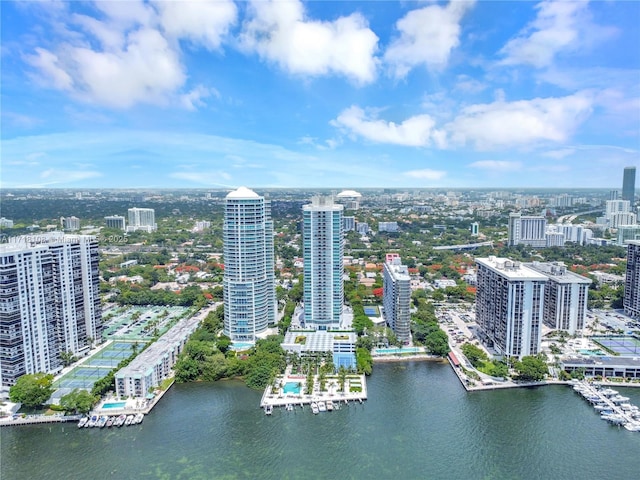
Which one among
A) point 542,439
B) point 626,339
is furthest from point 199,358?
point 626,339

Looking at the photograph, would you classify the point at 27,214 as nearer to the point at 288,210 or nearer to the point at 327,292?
the point at 288,210

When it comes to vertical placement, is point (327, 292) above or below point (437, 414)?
above

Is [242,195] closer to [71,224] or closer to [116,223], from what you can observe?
[71,224]

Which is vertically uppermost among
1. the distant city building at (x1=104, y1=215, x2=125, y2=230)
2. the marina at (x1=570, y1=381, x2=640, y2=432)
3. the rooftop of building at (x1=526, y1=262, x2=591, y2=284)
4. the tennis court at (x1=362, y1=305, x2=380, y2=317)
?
the distant city building at (x1=104, y1=215, x2=125, y2=230)

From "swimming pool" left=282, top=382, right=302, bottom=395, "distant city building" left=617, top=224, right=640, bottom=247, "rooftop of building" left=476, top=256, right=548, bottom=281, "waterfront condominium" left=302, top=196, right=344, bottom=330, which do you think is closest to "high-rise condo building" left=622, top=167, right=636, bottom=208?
"distant city building" left=617, top=224, right=640, bottom=247

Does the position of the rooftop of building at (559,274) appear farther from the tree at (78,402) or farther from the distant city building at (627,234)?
the distant city building at (627,234)

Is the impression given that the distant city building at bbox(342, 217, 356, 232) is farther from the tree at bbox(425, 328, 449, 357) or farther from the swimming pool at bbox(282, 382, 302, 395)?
the swimming pool at bbox(282, 382, 302, 395)
